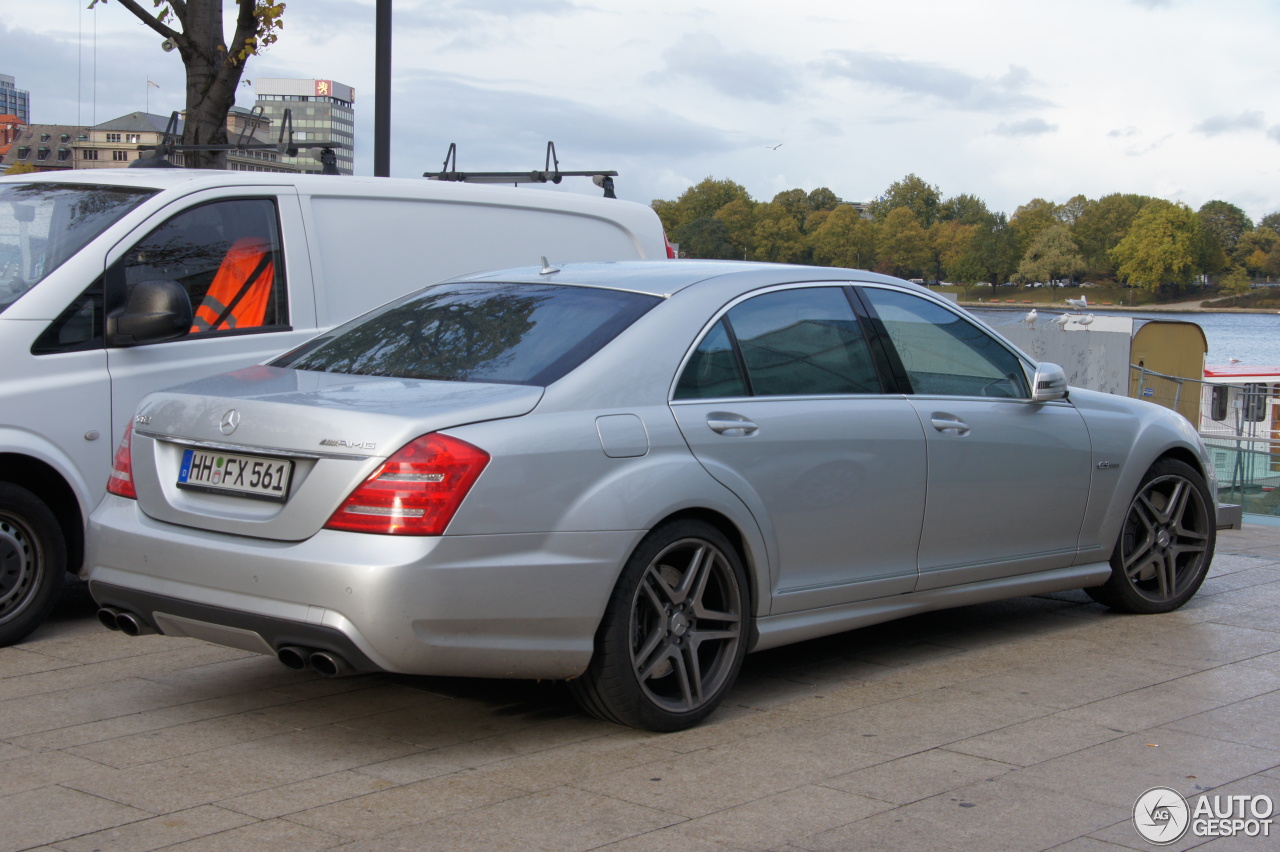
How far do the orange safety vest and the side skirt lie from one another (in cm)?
301

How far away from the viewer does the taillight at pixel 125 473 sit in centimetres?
455

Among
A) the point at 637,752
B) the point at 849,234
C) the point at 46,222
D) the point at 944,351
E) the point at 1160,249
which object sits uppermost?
the point at 1160,249

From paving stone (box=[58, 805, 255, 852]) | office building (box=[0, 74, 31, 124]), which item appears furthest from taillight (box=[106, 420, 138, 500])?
office building (box=[0, 74, 31, 124])

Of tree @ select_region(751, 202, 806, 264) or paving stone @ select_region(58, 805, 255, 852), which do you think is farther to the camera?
tree @ select_region(751, 202, 806, 264)

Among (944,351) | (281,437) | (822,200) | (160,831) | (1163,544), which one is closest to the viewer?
(160,831)

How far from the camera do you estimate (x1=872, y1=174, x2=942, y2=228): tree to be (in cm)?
7962

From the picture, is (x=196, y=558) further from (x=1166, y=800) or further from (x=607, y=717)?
(x=1166, y=800)

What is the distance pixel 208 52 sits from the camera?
35.5 ft

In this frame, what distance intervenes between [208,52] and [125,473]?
7.10 meters

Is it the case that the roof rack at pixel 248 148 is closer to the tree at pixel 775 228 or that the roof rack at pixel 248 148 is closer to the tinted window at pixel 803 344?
the tinted window at pixel 803 344

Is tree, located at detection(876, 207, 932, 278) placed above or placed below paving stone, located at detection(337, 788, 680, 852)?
above

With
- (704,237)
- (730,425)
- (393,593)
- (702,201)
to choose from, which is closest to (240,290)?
(730,425)

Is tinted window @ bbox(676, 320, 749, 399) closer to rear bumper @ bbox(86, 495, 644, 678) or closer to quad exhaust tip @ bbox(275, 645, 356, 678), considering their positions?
rear bumper @ bbox(86, 495, 644, 678)

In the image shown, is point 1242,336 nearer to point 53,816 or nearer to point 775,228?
point 775,228
